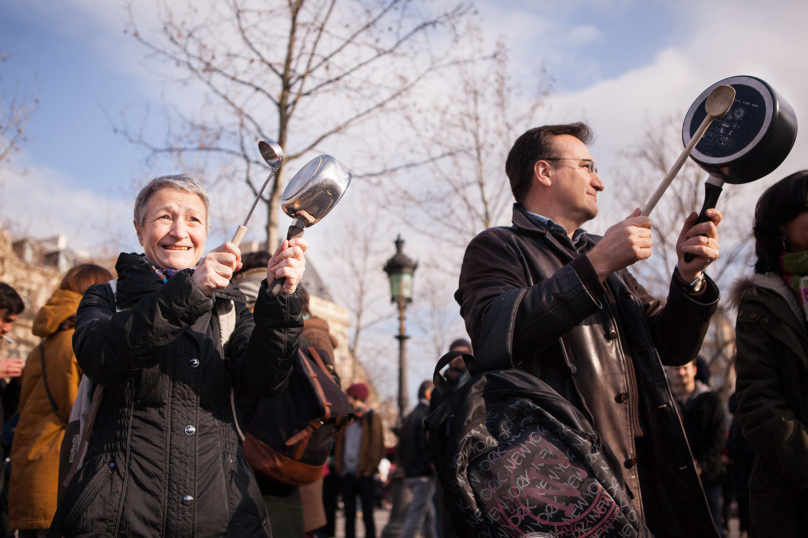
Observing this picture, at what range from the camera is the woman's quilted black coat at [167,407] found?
1.82 meters

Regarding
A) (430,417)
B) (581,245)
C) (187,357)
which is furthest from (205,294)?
(581,245)

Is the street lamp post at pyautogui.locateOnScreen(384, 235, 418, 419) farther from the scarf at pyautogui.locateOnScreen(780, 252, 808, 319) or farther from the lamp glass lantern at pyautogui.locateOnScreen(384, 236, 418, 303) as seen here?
the scarf at pyautogui.locateOnScreen(780, 252, 808, 319)

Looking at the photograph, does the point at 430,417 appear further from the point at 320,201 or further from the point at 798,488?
the point at 798,488

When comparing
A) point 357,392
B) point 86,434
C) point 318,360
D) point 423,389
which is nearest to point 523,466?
point 86,434

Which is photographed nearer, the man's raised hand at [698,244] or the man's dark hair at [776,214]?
the man's raised hand at [698,244]

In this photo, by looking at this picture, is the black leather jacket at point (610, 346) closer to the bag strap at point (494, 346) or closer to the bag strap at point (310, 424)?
the bag strap at point (494, 346)

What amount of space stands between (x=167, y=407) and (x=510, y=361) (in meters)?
1.09

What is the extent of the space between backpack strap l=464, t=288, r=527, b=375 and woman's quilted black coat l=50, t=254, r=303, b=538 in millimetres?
629

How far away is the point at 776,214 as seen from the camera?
2.77 metres

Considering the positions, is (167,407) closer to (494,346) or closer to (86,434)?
(86,434)

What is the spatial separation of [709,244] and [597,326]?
493 mm

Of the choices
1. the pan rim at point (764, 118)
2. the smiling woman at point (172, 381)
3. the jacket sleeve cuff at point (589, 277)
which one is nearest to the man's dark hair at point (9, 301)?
the smiling woman at point (172, 381)

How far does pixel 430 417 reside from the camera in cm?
183

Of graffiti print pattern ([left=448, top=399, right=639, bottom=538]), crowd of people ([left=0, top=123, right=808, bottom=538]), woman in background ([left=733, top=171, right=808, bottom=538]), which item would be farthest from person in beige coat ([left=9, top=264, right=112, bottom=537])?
woman in background ([left=733, top=171, right=808, bottom=538])
